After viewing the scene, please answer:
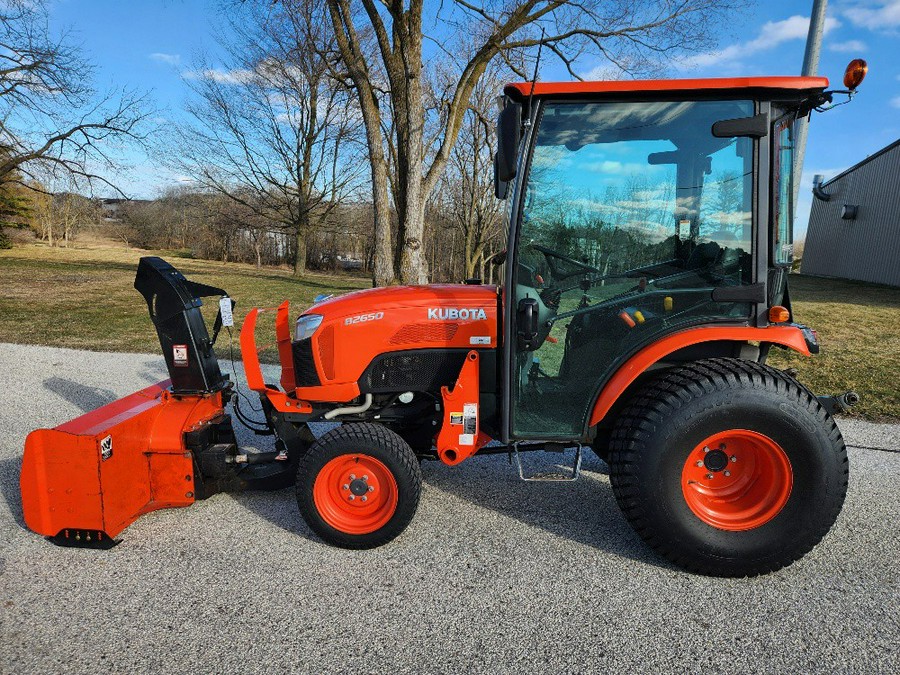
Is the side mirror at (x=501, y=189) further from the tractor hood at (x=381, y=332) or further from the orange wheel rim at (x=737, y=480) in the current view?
the orange wheel rim at (x=737, y=480)

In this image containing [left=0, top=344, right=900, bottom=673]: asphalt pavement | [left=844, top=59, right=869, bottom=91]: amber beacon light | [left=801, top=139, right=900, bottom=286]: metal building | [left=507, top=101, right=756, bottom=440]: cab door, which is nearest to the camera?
[left=0, top=344, right=900, bottom=673]: asphalt pavement

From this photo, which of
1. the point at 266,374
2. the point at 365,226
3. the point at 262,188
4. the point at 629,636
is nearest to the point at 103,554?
the point at 629,636

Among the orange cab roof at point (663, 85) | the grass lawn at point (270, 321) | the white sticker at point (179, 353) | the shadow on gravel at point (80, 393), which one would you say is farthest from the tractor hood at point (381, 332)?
the grass lawn at point (270, 321)

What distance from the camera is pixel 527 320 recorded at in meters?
2.66

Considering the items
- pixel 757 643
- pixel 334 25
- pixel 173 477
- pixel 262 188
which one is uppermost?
pixel 334 25

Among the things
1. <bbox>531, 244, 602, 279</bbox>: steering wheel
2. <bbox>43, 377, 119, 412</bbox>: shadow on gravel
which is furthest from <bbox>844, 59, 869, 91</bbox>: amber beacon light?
<bbox>43, 377, 119, 412</bbox>: shadow on gravel

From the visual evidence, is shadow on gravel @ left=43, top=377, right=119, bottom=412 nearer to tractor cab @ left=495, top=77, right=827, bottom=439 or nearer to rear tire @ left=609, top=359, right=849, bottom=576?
tractor cab @ left=495, top=77, right=827, bottom=439

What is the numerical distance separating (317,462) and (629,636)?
1592 mm

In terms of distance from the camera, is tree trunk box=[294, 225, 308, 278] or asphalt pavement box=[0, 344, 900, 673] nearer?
asphalt pavement box=[0, 344, 900, 673]

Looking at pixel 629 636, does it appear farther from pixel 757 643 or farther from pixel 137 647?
pixel 137 647

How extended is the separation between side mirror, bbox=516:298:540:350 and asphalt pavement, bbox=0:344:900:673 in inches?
42.5

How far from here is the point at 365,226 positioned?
107 ft

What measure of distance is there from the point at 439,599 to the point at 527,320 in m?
1.30

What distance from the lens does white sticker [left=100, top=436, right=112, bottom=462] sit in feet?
8.71
